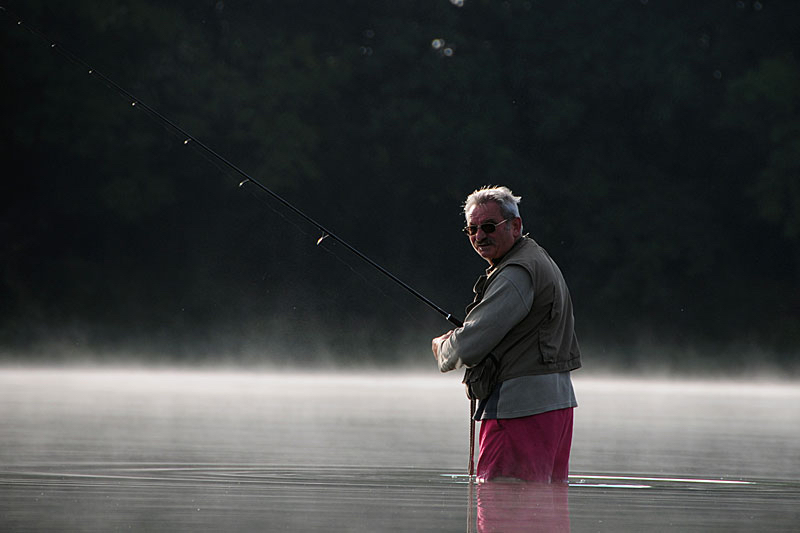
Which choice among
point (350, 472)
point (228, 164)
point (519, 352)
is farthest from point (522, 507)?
point (228, 164)

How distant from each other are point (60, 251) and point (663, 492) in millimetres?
24197

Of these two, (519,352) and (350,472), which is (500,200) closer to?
(519,352)

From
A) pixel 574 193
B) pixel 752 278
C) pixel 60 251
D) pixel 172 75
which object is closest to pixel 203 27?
pixel 172 75

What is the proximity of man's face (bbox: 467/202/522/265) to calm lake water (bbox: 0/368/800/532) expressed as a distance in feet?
2.48

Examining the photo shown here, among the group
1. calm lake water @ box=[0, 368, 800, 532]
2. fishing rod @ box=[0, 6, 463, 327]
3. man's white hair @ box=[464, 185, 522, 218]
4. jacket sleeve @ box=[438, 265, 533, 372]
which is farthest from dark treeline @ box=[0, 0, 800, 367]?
jacket sleeve @ box=[438, 265, 533, 372]

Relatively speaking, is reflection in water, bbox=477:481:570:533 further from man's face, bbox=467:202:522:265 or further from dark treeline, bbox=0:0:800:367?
dark treeline, bbox=0:0:800:367

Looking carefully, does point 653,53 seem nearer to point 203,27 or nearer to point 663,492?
point 203,27

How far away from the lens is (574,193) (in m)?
28.3

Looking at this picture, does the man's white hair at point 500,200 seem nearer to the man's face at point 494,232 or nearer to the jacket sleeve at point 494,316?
the man's face at point 494,232

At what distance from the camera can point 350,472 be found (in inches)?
217

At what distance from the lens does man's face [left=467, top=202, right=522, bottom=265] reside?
4.52 metres

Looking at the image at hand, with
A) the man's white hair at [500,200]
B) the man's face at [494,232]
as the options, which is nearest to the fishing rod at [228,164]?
the man's face at [494,232]

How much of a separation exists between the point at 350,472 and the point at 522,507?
5.42 ft

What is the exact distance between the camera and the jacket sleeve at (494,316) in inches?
170
